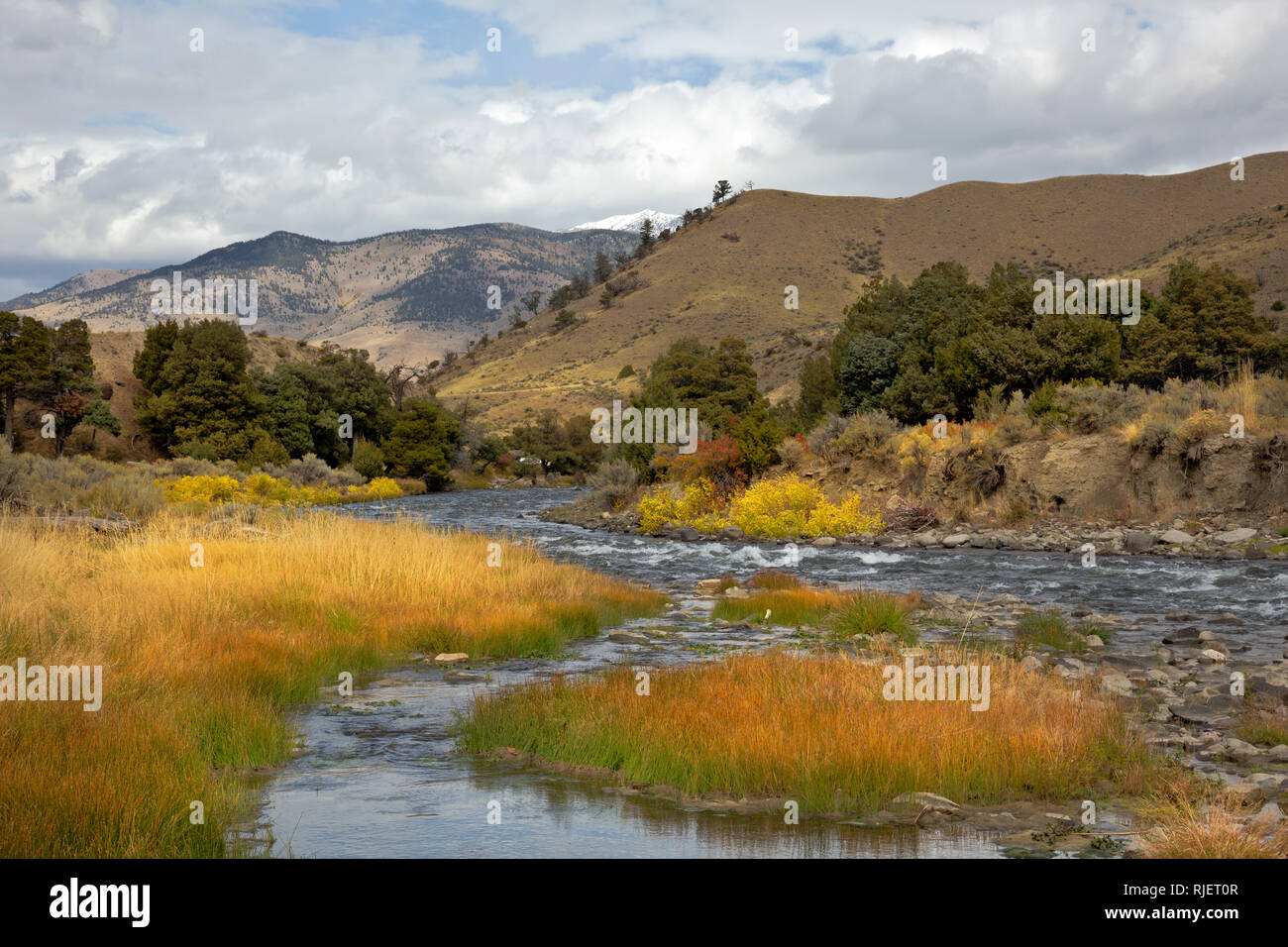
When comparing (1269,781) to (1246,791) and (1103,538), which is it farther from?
(1103,538)

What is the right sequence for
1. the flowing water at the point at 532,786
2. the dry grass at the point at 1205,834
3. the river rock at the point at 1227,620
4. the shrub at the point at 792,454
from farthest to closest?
1. the shrub at the point at 792,454
2. the river rock at the point at 1227,620
3. the flowing water at the point at 532,786
4. the dry grass at the point at 1205,834

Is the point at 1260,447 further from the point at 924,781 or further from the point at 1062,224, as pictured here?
the point at 1062,224

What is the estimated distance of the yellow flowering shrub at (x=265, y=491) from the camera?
39.2 meters

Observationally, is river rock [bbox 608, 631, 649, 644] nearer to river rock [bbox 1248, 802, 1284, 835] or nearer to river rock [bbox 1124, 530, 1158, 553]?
river rock [bbox 1248, 802, 1284, 835]

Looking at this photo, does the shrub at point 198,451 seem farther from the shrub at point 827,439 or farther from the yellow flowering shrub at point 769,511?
the shrub at point 827,439

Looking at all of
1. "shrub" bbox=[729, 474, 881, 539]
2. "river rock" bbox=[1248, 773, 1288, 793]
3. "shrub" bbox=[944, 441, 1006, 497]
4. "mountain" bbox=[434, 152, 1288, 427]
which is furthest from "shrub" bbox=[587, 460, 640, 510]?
"mountain" bbox=[434, 152, 1288, 427]

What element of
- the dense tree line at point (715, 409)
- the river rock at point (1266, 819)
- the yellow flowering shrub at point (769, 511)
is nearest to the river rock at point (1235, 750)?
the river rock at point (1266, 819)

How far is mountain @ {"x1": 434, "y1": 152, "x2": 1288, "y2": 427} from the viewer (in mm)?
109125

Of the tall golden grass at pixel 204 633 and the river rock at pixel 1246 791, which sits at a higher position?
the tall golden grass at pixel 204 633

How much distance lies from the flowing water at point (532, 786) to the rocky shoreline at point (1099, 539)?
11.5ft

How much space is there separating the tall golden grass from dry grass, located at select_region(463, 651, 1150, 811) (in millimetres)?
2635
